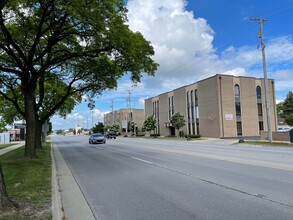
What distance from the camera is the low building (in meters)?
49.5

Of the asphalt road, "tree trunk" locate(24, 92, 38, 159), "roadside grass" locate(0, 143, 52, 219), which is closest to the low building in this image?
"tree trunk" locate(24, 92, 38, 159)

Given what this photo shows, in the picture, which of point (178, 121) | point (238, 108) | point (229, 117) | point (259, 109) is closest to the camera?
point (229, 117)

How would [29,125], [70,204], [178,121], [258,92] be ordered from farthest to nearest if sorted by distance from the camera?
[178,121]
[258,92]
[29,125]
[70,204]

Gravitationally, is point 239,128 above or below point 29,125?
below

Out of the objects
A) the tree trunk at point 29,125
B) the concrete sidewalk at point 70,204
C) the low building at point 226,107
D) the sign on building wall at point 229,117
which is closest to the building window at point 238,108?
the low building at point 226,107

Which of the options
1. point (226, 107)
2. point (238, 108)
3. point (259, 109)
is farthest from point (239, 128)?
point (259, 109)

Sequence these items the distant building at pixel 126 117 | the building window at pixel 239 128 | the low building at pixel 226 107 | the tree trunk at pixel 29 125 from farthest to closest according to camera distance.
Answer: the distant building at pixel 126 117 → the building window at pixel 239 128 → the low building at pixel 226 107 → the tree trunk at pixel 29 125

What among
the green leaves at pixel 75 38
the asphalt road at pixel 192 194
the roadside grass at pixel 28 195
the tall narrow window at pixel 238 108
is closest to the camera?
the roadside grass at pixel 28 195

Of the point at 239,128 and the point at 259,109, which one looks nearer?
the point at 239,128

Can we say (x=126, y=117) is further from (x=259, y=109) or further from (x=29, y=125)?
(x=29, y=125)

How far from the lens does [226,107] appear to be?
49.8 m

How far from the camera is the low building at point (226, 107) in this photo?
4950 cm

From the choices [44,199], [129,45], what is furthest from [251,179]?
[129,45]

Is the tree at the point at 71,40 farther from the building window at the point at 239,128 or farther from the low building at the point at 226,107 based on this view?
the building window at the point at 239,128
